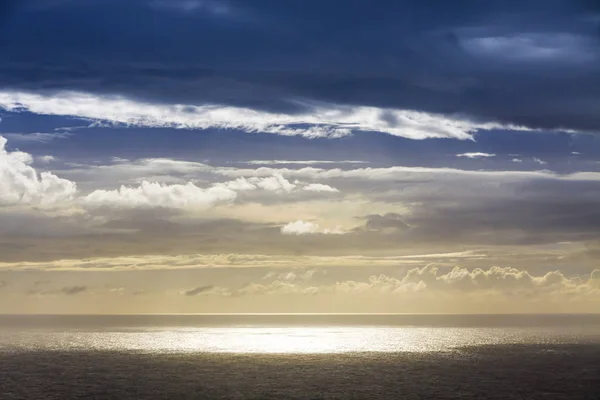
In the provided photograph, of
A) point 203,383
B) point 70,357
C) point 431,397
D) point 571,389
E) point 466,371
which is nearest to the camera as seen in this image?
point 431,397

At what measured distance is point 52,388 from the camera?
11588 cm

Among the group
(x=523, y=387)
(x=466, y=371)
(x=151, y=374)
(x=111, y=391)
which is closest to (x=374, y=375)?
(x=466, y=371)

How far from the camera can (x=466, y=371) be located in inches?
5994

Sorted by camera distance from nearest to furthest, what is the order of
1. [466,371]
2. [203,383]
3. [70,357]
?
[203,383] < [466,371] < [70,357]

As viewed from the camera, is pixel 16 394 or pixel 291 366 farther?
pixel 291 366

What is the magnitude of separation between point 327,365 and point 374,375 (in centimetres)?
2820

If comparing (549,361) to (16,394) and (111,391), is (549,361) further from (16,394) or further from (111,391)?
(16,394)

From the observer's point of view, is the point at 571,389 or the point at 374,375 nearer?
the point at 571,389

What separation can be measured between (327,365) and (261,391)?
5981cm

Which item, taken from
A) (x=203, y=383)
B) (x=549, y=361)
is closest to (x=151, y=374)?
(x=203, y=383)

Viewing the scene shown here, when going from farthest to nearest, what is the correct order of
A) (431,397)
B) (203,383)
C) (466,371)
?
(466,371) < (203,383) < (431,397)

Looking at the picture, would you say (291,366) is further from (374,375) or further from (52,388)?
(52,388)

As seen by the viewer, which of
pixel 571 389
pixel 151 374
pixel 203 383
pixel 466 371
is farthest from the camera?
pixel 466 371

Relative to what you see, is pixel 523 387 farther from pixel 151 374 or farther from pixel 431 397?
pixel 151 374
